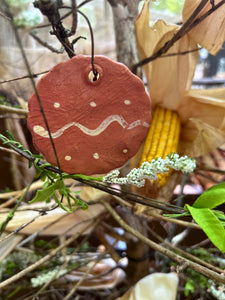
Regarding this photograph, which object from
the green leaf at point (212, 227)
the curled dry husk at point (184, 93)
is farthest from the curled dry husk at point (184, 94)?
the green leaf at point (212, 227)

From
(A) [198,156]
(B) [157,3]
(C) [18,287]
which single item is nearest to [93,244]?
(C) [18,287]

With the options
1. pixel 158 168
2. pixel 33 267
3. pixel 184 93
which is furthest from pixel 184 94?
pixel 33 267

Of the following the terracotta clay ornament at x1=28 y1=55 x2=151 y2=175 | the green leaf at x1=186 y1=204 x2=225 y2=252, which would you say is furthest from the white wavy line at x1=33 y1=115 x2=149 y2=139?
the green leaf at x1=186 y1=204 x2=225 y2=252

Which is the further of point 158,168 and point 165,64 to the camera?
point 165,64

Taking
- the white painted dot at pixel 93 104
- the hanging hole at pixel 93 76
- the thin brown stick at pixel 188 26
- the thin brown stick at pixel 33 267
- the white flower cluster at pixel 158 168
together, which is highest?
the thin brown stick at pixel 188 26

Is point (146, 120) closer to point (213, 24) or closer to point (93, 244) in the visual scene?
point (213, 24)

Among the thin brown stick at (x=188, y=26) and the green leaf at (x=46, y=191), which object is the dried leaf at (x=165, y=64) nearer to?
the thin brown stick at (x=188, y=26)

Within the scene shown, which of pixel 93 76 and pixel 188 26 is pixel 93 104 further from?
pixel 188 26
